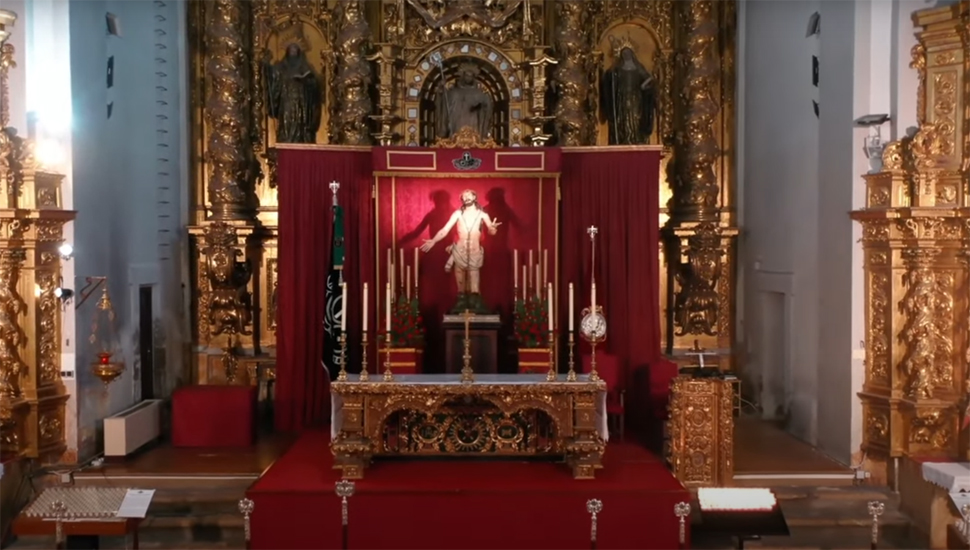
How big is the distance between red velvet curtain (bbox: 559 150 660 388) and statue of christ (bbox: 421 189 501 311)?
47.9 inches

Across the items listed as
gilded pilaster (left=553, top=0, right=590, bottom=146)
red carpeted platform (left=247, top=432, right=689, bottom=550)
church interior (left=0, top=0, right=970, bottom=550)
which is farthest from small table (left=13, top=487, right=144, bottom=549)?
gilded pilaster (left=553, top=0, right=590, bottom=146)

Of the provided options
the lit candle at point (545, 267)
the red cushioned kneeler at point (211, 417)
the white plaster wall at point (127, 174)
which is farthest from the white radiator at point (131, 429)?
the lit candle at point (545, 267)

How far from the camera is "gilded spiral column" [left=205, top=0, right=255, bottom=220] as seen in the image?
1255 centimetres

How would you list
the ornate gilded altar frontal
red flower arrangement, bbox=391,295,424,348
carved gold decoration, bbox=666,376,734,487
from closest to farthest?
the ornate gilded altar frontal < carved gold decoration, bbox=666,376,734,487 < red flower arrangement, bbox=391,295,424,348

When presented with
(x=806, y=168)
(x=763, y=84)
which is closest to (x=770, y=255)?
(x=806, y=168)

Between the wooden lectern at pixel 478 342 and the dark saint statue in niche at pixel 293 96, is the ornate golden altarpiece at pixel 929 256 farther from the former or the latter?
the dark saint statue in niche at pixel 293 96

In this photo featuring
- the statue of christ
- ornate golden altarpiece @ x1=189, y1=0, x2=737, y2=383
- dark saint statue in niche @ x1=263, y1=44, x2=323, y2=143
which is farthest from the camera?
dark saint statue in niche @ x1=263, y1=44, x2=323, y2=143

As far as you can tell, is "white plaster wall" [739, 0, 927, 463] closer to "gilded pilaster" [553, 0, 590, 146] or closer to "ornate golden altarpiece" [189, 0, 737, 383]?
"ornate golden altarpiece" [189, 0, 737, 383]

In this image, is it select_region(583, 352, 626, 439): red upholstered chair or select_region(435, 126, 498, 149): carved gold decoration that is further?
select_region(435, 126, 498, 149): carved gold decoration

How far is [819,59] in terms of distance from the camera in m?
10.8

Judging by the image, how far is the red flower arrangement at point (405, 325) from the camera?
34.4 ft

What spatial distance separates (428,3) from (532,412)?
6480 mm

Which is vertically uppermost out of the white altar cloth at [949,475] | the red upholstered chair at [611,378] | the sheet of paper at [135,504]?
the red upholstered chair at [611,378]

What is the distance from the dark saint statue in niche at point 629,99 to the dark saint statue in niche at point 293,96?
4171 mm
